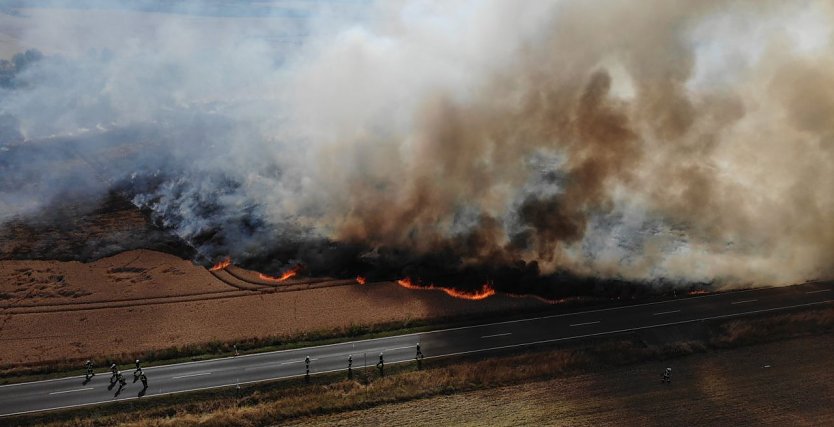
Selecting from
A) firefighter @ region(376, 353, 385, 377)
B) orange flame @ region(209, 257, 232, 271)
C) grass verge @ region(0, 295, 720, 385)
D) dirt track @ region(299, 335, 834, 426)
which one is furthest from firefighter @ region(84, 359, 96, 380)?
firefighter @ region(376, 353, 385, 377)

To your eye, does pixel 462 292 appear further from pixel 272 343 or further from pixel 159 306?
pixel 159 306

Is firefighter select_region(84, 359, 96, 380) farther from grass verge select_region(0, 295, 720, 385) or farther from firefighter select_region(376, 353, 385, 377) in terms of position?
firefighter select_region(376, 353, 385, 377)

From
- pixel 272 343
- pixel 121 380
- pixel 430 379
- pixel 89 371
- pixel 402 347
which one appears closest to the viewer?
pixel 121 380

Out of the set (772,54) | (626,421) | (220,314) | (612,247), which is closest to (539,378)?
(626,421)

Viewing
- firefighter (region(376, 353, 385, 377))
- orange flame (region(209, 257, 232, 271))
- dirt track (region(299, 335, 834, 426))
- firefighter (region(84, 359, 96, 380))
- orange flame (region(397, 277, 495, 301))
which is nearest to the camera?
dirt track (region(299, 335, 834, 426))

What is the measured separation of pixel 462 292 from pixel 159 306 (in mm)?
22215

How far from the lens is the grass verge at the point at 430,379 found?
31234 millimetres

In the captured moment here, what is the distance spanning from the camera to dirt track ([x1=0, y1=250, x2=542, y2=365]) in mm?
36344

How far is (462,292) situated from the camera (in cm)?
4184

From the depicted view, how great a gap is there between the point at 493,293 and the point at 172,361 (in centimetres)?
2287

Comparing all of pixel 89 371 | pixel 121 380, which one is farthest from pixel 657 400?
pixel 89 371

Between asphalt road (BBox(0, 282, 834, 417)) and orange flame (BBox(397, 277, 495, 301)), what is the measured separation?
2828mm

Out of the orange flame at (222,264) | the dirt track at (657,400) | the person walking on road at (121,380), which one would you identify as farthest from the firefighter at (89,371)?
the dirt track at (657,400)

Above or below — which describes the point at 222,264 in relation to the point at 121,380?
above
